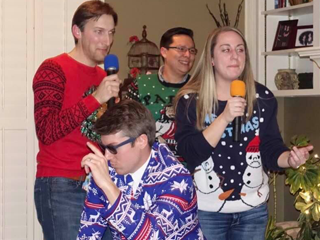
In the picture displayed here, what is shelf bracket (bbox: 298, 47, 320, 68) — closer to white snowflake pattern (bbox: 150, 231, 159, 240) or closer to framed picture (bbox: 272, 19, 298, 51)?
framed picture (bbox: 272, 19, 298, 51)

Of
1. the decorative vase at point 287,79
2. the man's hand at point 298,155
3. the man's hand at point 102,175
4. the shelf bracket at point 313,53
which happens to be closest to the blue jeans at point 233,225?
the man's hand at point 298,155

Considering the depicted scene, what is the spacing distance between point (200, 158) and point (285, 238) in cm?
194

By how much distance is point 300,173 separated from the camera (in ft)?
12.2

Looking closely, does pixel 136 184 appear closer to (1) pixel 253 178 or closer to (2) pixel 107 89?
(2) pixel 107 89

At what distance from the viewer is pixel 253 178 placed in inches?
94.8

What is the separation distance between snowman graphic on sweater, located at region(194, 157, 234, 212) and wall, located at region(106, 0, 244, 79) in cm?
337

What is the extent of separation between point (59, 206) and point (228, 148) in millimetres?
727

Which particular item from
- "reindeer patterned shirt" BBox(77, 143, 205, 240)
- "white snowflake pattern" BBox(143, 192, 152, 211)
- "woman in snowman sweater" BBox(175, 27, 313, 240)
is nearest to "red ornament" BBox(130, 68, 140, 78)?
"woman in snowman sweater" BBox(175, 27, 313, 240)

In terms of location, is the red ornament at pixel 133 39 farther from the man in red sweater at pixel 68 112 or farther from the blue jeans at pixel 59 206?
the blue jeans at pixel 59 206

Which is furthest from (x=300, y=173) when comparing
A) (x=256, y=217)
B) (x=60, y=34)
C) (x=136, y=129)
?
(x=136, y=129)

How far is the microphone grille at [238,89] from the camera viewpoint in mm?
2271

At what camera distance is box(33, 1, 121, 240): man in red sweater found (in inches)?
93.5

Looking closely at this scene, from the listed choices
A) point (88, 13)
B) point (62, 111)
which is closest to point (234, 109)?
point (62, 111)

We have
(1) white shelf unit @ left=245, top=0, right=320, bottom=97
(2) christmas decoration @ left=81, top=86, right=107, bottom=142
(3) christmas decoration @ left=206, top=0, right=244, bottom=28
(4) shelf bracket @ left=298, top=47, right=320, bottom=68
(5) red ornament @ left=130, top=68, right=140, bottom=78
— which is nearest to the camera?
(2) christmas decoration @ left=81, top=86, right=107, bottom=142
